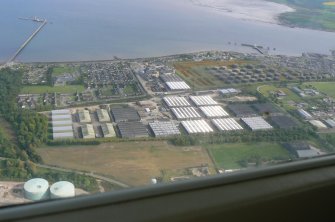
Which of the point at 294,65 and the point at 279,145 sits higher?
the point at 294,65

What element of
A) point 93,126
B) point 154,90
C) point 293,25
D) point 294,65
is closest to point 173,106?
point 154,90

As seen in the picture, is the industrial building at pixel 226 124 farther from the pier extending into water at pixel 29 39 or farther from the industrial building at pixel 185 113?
the pier extending into water at pixel 29 39

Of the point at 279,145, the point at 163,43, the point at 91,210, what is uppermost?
the point at 163,43

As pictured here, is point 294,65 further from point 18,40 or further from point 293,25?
point 18,40

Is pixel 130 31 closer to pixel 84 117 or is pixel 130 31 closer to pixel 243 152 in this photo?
pixel 84 117

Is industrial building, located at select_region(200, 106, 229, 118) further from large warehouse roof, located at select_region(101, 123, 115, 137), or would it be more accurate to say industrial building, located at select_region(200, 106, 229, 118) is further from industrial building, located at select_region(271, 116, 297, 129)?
large warehouse roof, located at select_region(101, 123, 115, 137)

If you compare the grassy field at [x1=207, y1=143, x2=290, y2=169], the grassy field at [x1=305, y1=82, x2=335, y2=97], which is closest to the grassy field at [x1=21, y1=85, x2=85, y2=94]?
the grassy field at [x1=207, y1=143, x2=290, y2=169]

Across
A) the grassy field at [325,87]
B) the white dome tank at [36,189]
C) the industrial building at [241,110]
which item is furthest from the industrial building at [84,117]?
the grassy field at [325,87]
